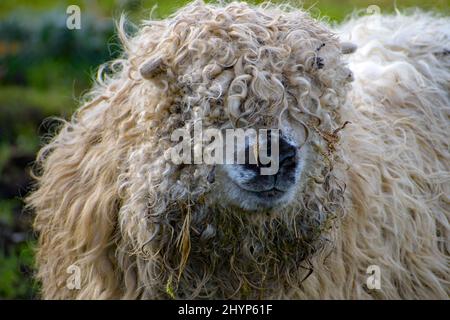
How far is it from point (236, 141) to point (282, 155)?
0.67 feet

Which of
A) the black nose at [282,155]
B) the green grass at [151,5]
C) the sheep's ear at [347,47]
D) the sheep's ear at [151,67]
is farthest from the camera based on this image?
the green grass at [151,5]

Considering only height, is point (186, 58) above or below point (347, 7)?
below

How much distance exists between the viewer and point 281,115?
13.6 feet

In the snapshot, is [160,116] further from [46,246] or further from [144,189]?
[46,246]

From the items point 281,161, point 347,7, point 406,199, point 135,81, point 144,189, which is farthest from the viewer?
point 347,7

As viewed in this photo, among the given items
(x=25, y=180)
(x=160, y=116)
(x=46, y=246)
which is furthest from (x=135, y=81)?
(x=25, y=180)

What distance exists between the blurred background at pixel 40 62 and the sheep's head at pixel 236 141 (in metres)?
3.14

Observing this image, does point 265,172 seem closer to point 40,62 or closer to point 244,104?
point 244,104

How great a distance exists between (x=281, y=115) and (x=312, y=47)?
42 centimetres

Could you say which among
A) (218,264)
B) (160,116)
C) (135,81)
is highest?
(135,81)

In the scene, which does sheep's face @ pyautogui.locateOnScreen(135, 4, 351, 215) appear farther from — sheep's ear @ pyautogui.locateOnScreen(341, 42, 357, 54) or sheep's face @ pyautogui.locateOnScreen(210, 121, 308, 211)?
sheep's ear @ pyautogui.locateOnScreen(341, 42, 357, 54)

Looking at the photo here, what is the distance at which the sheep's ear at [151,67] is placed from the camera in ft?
14.1

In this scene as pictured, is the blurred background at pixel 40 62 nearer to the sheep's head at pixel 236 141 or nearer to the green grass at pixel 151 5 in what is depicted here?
the green grass at pixel 151 5

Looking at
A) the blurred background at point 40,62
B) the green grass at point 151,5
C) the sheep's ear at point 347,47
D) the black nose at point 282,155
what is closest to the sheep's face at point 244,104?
the black nose at point 282,155
